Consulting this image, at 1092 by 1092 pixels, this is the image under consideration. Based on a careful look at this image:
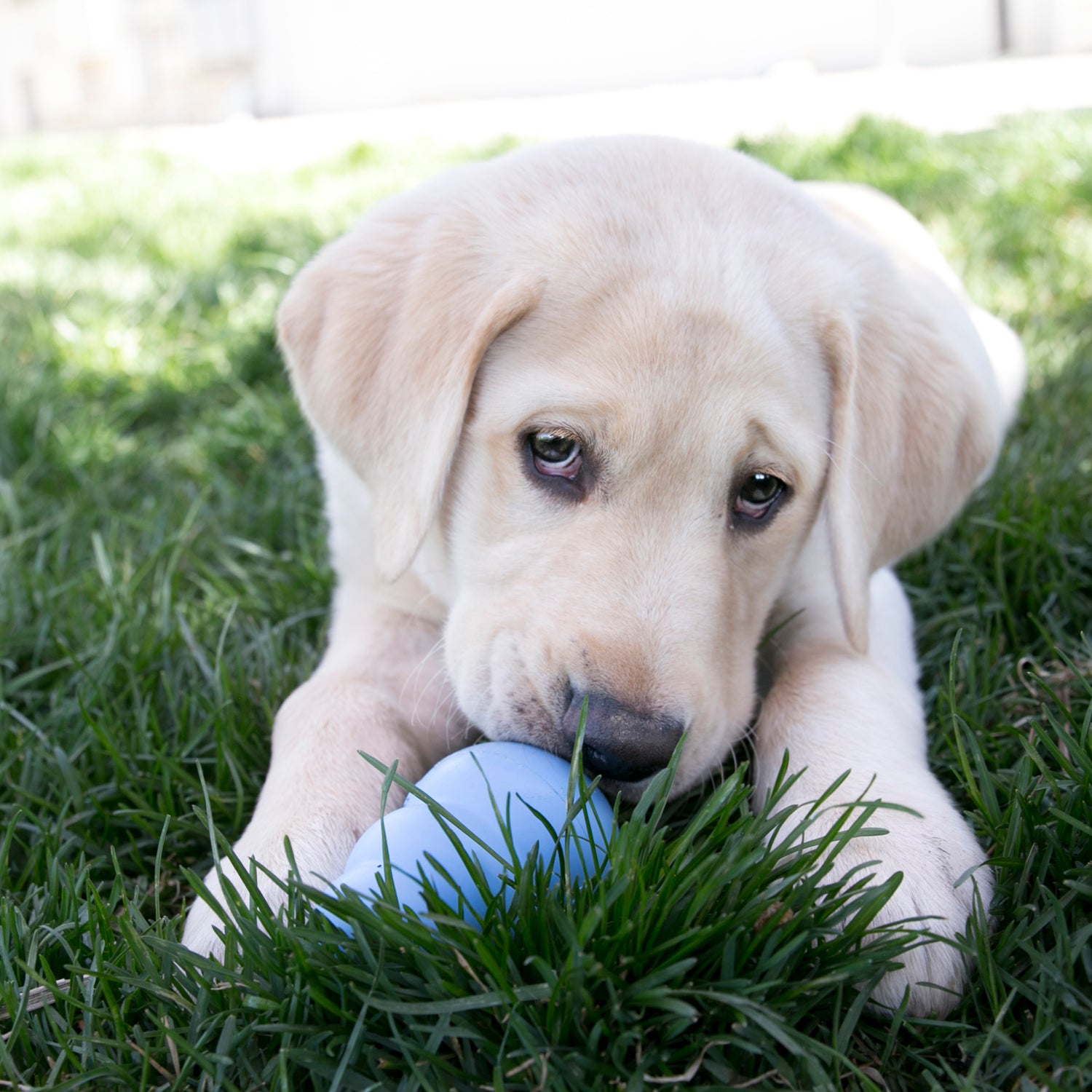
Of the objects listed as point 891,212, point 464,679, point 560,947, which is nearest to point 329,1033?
point 560,947

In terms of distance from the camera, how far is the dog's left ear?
91.0 inches

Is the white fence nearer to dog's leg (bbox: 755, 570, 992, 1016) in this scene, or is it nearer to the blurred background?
the blurred background

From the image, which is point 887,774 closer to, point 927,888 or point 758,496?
point 927,888

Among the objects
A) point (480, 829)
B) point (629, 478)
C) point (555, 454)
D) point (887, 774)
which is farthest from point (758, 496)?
point (480, 829)

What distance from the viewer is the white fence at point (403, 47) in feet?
59.2

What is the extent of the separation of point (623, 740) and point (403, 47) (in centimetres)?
1917

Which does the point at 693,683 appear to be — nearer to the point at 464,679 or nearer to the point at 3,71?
the point at 464,679

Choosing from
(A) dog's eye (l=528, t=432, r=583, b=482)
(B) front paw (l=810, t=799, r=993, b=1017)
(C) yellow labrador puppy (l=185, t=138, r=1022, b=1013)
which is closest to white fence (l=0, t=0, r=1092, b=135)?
(C) yellow labrador puppy (l=185, t=138, r=1022, b=1013)

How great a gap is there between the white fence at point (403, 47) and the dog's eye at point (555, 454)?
1716 cm

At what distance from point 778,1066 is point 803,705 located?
2.72 ft

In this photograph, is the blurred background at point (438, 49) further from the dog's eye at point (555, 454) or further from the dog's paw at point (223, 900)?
the dog's paw at point (223, 900)

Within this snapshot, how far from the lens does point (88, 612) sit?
2.88 metres

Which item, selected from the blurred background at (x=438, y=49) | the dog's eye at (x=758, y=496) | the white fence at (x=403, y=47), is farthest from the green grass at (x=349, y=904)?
the white fence at (x=403, y=47)

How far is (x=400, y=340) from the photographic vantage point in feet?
7.59
